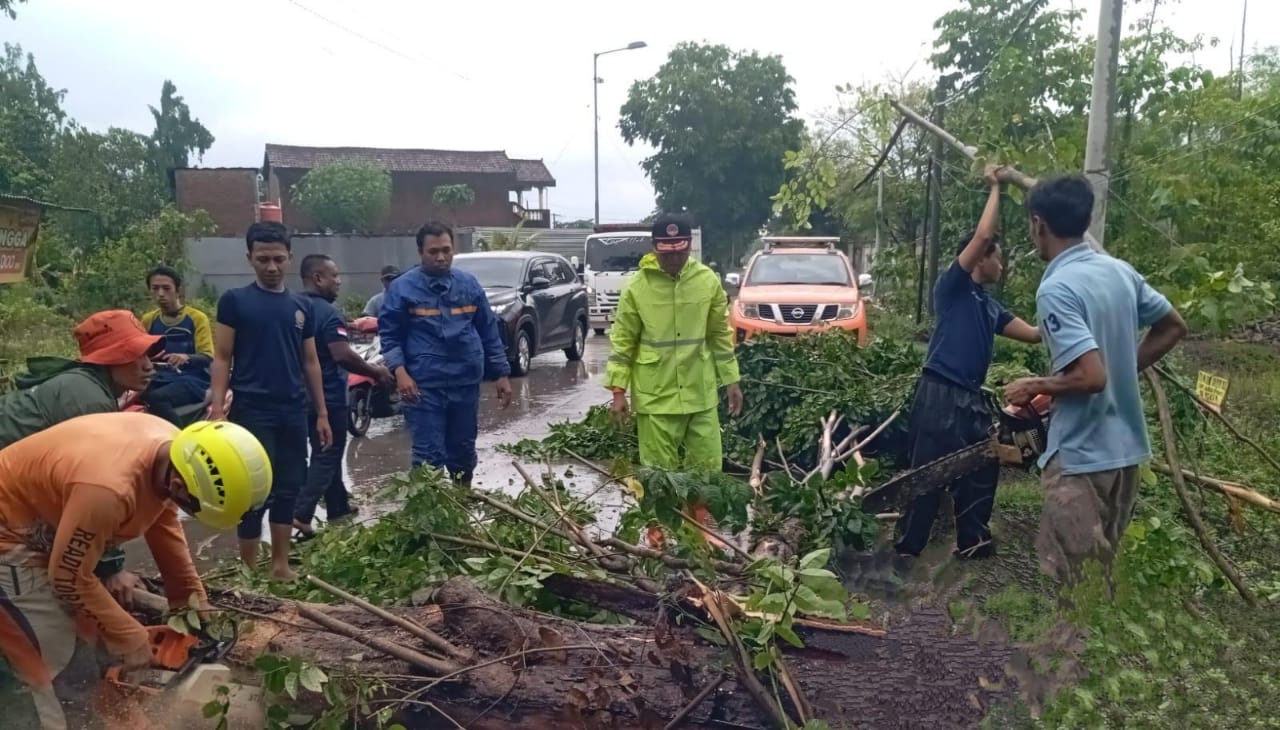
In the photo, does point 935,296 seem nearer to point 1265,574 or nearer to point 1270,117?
point 1265,574

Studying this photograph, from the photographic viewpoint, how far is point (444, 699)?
9.61ft

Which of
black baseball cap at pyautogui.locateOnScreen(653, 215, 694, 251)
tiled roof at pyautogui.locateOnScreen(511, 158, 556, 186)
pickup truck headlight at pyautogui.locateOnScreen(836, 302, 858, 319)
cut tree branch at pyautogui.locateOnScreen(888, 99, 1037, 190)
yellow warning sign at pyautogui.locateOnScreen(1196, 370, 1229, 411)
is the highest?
tiled roof at pyautogui.locateOnScreen(511, 158, 556, 186)

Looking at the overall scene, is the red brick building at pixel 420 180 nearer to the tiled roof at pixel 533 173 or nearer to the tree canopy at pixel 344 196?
the tiled roof at pixel 533 173

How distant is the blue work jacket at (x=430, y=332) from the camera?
557cm

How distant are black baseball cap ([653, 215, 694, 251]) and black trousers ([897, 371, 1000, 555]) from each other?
1473 mm

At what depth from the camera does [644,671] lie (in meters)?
2.88

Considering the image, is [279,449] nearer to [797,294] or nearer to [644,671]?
[644,671]

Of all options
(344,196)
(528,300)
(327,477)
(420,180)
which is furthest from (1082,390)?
(420,180)

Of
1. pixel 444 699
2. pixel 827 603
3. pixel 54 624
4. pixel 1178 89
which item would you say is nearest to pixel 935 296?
pixel 827 603

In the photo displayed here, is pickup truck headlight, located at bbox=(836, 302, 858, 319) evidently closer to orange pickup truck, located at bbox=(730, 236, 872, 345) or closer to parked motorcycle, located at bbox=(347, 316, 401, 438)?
orange pickup truck, located at bbox=(730, 236, 872, 345)

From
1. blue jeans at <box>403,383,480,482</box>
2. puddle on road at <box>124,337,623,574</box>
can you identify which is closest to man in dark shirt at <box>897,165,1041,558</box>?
puddle on road at <box>124,337,623,574</box>

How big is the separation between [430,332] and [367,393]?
4.06m

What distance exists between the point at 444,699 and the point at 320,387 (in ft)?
9.29

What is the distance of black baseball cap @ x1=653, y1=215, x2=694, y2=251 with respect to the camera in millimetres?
5004
